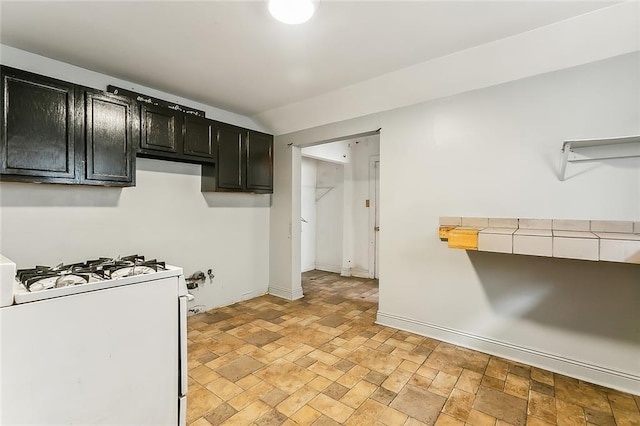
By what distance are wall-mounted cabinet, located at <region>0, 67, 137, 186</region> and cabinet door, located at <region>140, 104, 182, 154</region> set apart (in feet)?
0.34

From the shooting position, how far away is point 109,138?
96.9 inches

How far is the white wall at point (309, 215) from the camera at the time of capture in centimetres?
570

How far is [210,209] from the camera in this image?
3551 millimetres

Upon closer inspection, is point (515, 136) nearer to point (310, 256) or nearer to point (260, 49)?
point (260, 49)

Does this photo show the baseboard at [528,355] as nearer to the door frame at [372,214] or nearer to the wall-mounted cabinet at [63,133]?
the door frame at [372,214]

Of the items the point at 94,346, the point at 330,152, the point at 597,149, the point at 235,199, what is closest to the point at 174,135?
the point at 235,199

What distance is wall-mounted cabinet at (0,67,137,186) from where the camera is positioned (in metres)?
2.02

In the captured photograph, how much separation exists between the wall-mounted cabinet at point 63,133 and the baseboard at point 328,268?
3.93 m

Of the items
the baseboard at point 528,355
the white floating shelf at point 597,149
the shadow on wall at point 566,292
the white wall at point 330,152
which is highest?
the white wall at point 330,152

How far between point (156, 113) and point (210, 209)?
121 centimetres

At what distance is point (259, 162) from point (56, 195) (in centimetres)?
206

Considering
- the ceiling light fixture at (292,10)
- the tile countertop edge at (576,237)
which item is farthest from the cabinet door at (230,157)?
the tile countertop edge at (576,237)

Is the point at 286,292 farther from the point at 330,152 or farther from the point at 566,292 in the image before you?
the point at 566,292

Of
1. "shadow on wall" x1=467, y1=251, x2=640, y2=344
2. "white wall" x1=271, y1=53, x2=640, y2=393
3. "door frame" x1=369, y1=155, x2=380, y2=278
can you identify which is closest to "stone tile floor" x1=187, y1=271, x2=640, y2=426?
"white wall" x1=271, y1=53, x2=640, y2=393
